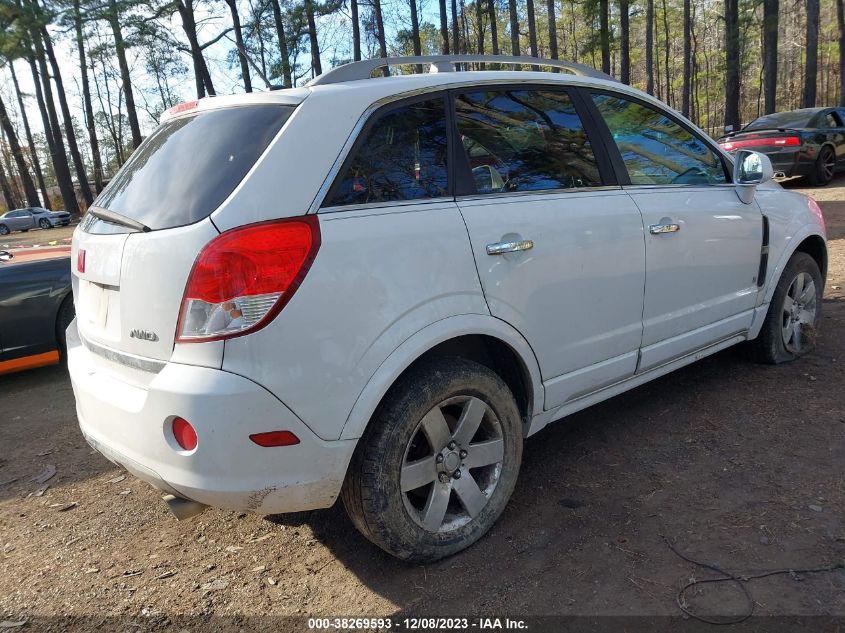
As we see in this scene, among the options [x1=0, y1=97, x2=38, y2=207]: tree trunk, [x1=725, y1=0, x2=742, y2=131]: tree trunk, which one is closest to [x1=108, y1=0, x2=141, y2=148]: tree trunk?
[x1=0, y1=97, x2=38, y2=207]: tree trunk

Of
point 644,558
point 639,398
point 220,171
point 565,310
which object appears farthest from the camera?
point 639,398

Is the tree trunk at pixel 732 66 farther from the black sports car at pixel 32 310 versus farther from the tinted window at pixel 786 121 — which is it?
the black sports car at pixel 32 310

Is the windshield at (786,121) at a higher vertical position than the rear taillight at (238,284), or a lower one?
lower

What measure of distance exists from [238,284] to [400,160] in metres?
0.82

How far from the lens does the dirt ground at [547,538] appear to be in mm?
2352

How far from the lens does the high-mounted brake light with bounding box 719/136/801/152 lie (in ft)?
41.7

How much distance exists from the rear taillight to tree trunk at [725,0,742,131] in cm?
2202

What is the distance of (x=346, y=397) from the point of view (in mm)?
2184

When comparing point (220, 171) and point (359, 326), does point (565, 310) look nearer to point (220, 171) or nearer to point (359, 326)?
point (359, 326)

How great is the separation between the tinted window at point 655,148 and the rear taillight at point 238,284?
1.96 metres

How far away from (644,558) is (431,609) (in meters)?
0.83

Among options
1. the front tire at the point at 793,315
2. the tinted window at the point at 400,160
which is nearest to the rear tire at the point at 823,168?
the front tire at the point at 793,315

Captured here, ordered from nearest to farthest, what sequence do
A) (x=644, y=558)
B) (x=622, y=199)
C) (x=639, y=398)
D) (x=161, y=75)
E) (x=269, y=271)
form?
(x=269, y=271) < (x=644, y=558) < (x=622, y=199) < (x=639, y=398) < (x=161, y=75)

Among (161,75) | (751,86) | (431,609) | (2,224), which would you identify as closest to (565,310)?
(431,609)
